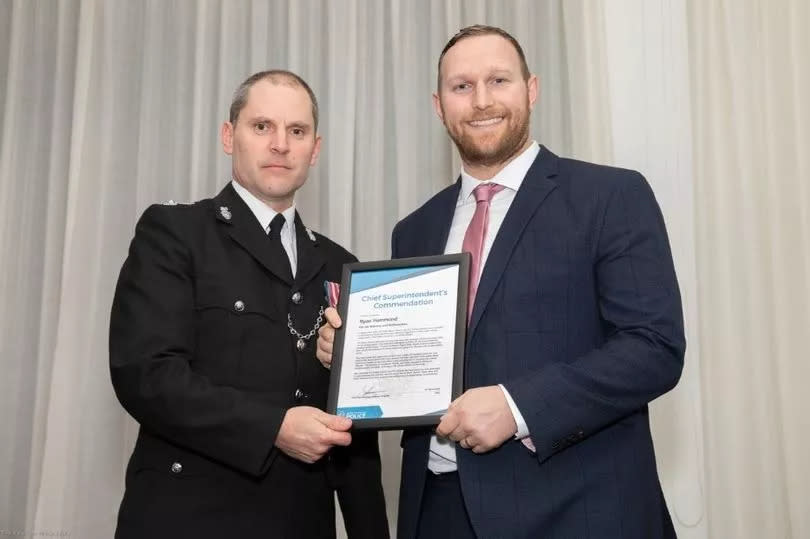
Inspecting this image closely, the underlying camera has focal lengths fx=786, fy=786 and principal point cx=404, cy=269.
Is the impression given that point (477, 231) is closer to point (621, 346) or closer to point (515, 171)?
point (515, 171)

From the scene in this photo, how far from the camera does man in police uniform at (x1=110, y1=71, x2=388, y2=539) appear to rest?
5.62ft

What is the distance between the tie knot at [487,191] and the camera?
1958 millimetres

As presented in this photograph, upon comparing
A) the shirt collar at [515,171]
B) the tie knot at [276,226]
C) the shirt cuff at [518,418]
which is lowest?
the shirt cuff at [518,418]

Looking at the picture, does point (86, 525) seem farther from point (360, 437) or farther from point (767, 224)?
point (767, 224)

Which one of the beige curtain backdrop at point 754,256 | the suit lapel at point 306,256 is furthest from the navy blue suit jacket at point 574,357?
the beige curtain backdrop at point 754,256

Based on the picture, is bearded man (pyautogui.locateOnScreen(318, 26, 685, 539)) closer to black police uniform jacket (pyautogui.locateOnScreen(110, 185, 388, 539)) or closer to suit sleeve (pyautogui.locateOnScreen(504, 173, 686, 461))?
suit sleeve (pyautogui.locateOnScreen(504, 173, 686, 461))

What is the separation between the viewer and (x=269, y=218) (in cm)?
209

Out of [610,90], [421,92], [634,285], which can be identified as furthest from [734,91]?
[634,285]

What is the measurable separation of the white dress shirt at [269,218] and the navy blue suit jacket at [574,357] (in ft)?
1.94

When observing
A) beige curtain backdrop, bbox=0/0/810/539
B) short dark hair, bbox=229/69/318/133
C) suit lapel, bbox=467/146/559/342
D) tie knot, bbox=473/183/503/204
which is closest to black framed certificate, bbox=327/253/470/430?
suit lapel, bbox=467/146/559/342

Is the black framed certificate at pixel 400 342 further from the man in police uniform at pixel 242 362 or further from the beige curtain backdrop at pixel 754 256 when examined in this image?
the beige curtain backdrop at pixel 754 256

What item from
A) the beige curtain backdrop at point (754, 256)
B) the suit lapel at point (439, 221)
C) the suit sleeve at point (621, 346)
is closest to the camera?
the suit sleeve at point (621, 346)

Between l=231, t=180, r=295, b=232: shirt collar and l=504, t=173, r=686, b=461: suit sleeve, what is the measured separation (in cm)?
81

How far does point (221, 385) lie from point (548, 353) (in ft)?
2.47
